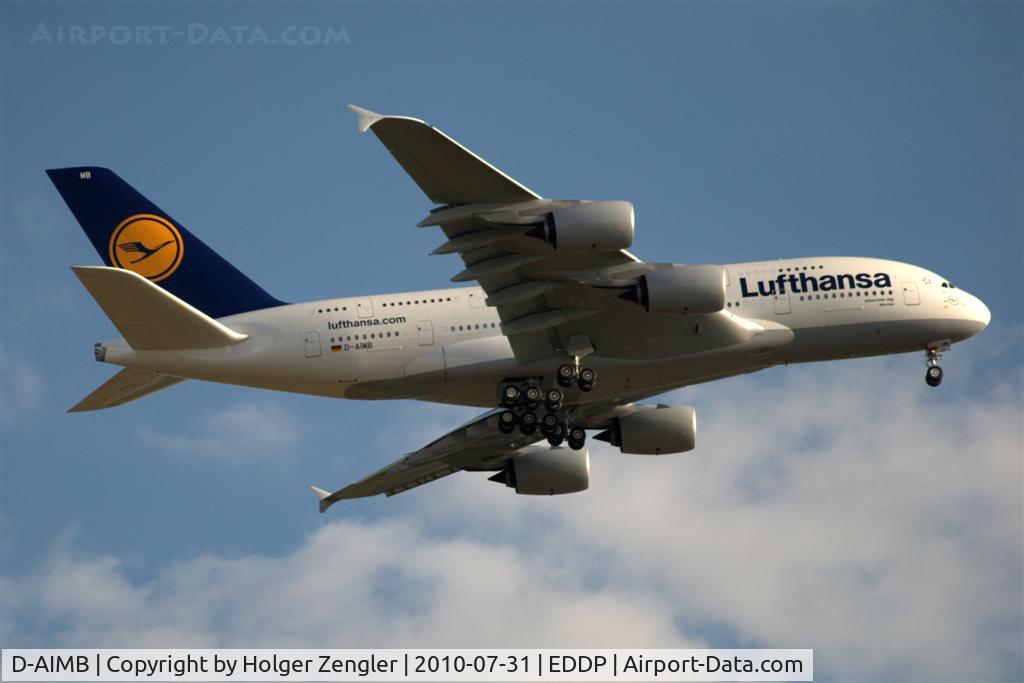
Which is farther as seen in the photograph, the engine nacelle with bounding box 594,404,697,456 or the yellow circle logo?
the engine nacelle with bounding box 594,404,697,456

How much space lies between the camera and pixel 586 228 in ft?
111

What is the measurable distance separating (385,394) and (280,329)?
137 inches

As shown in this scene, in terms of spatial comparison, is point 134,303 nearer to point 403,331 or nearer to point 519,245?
point 403,331

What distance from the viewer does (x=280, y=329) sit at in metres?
38.8

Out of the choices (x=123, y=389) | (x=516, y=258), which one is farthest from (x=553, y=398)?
(x=123, y=389)

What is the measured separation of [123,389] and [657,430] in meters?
16.5

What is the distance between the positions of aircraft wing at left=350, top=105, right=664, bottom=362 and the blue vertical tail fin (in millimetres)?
7324

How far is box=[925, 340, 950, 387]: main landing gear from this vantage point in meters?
41.5

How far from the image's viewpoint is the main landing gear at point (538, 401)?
39.0 metres

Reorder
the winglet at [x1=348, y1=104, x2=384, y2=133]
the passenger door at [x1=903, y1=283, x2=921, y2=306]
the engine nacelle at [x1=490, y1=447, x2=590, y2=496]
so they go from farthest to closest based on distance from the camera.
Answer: the engine nacelle at [x1=490, y1=447, x2=590, y2=496] < the passenger door at [x1=903, y1=283, x2=921, y2=306] < the winglet at [x1=348, y1=104, x2=384, y2=133]

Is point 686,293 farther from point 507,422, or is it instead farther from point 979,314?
point 979,314

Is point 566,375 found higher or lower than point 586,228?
lower

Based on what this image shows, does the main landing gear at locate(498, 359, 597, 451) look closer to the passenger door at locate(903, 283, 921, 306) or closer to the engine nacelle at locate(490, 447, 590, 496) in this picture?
the engine nacelle at locate(490, 447, 590, 496)

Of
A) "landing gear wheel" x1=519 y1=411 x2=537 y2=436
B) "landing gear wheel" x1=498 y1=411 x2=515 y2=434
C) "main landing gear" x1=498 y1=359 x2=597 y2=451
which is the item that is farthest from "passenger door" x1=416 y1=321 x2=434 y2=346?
"landing gear wheel" x1=519 y1=411 x2=537 y2=436
